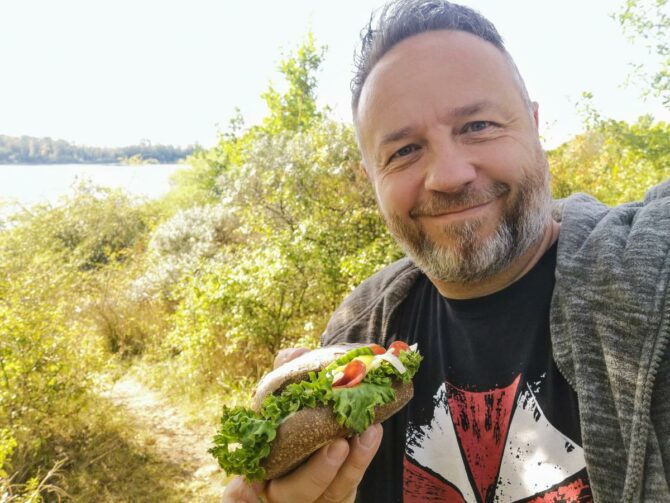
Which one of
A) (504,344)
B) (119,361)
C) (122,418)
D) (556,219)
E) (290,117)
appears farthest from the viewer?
(290,117)

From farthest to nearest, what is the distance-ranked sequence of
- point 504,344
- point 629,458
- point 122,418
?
point 122,418
point 504,344
point 629,458

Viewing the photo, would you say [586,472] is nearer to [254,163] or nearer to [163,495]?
[163,495]

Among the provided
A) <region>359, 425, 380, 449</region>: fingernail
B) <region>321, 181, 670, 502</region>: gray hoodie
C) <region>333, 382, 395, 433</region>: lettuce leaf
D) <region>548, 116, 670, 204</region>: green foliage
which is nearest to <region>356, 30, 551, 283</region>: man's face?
<region>321, 181, 670, 502</region>: gray hoodie

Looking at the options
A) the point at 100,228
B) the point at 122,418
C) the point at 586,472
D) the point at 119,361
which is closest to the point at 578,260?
the point at 586,472

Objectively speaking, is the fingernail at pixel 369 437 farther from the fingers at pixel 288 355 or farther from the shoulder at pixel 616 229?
the shoulder at pixel 616 229

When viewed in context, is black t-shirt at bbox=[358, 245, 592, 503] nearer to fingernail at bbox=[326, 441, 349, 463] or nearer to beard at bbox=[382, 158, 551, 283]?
beard at bbox=[382, 158, 551, 283]
